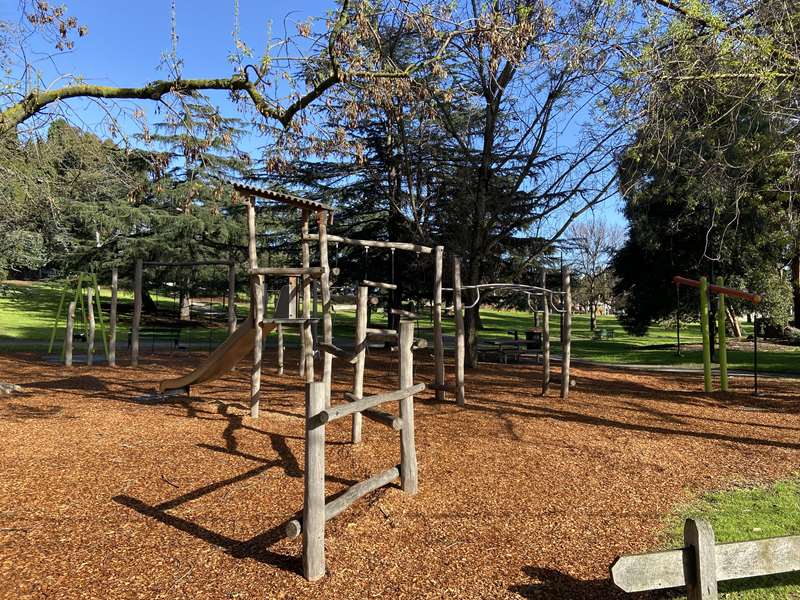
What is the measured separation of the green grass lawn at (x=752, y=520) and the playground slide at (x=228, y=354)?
18.1ft

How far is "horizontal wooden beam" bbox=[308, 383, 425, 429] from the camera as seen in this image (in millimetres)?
3609

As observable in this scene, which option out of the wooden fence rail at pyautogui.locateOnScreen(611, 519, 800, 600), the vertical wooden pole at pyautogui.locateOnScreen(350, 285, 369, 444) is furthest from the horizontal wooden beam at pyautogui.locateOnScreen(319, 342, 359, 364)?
the wooden fence rail at pyautogui.locateOnScreen(611, 519, 800, 600)

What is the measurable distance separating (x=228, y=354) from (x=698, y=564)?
680cm

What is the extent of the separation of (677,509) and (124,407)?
7862mm

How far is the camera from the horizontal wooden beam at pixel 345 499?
3629 mm

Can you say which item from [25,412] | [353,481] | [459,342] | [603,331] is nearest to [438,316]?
[459,342]

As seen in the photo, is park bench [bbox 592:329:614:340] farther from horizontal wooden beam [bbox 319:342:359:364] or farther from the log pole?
the log pole

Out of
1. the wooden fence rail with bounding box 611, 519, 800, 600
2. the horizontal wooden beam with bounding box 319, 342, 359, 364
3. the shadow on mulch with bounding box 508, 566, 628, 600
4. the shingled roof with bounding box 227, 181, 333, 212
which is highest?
the shingled roof with bounding box 227, 181, 333, 212

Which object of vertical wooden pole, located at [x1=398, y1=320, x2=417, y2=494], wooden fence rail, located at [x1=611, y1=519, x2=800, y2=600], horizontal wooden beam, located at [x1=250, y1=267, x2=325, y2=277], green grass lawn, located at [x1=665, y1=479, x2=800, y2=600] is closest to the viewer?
wooden fence rail, located at [x1=611, y1=519, x2=800, y2=600]

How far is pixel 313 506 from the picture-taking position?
364 cm

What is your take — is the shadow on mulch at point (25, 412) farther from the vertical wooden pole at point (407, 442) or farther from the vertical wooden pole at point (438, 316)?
the vertical wooden pole at point (438, 316)

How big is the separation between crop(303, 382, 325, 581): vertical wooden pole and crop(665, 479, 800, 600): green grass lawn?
2554 mm

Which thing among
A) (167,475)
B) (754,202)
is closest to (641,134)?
(754,202)

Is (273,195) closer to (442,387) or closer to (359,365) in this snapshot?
(359,365)
